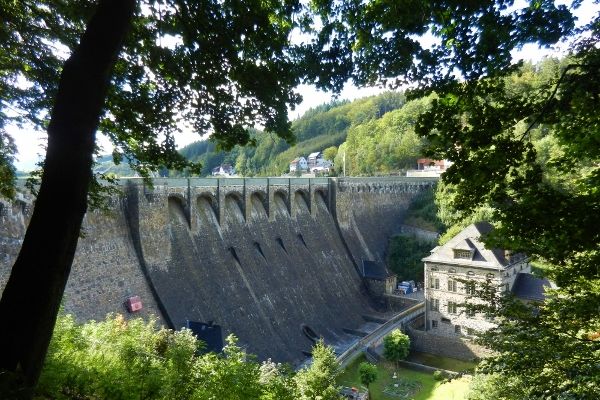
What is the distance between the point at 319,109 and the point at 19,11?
489 feet

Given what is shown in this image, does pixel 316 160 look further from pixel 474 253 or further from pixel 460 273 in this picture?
pixel 474 253

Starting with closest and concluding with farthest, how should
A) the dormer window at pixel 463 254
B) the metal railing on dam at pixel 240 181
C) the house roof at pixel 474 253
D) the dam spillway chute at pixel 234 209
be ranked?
the metal railing on dam at pixel 240 181 → the house roof at pixel 474 253 → the dam spillway chute at pixel 234 209 → the dormer window at pixel 463 254

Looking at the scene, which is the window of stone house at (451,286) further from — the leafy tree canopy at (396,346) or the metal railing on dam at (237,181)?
the metal railing on dam at (237,181)

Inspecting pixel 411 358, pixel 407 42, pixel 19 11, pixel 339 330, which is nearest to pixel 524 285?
pixel 411 358

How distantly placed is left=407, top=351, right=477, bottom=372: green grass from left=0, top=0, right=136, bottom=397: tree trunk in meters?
26.3

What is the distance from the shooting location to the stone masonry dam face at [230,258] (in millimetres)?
20094

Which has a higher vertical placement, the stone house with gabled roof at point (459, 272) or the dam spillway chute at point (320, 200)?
the dam spillway chute at point (320, 200)

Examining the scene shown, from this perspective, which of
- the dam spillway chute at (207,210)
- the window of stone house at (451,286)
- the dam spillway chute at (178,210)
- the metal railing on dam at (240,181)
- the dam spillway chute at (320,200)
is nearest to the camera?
the metal railing on dam at (240,181)

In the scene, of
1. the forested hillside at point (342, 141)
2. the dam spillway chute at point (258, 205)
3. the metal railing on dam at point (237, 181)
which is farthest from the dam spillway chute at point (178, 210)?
the forested hillside at point (342, 141)

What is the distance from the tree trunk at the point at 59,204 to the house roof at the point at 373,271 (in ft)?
107

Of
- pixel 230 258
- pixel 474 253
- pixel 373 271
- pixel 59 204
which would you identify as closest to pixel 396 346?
pixel 474 253

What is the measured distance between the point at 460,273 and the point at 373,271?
8.07 m

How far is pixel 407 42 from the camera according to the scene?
6.10m

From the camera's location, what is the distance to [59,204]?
163 inches
